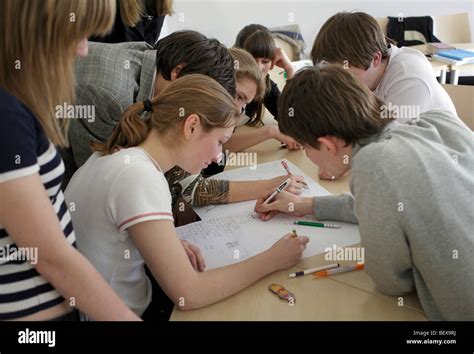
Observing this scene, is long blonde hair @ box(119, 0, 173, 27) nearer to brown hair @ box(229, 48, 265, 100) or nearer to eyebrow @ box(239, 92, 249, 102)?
brown hair @ box(229, 48, 265, 100)

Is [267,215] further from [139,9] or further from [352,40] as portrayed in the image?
[139,9]

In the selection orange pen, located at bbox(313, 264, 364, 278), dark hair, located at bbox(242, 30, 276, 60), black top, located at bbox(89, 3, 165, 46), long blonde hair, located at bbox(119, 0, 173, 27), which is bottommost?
orange pen, located at bbox(313, 264, 364, 278)

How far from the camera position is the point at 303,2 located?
16.0 feet

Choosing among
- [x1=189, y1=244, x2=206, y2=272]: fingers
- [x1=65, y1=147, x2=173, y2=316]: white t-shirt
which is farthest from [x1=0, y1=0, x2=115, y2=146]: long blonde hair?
[x1=189, y1=244, x2=206, y2=272]: fingers

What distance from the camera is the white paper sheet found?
4.00ft

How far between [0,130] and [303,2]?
4655 mm

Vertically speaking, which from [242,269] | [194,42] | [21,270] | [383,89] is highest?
[194,42]

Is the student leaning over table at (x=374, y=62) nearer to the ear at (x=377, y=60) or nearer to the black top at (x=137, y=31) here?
the ear at (x=377, y=60)

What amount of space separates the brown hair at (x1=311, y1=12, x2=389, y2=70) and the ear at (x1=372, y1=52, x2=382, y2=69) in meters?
0.01

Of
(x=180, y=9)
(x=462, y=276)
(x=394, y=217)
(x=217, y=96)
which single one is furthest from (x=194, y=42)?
(x=180, y=9)

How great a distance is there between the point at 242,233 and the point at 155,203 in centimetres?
36

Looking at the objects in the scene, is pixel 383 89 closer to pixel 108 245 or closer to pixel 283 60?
pixel 283 60

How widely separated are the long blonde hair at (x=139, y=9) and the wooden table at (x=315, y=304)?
4.89 feet

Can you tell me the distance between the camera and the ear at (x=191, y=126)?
119 cm
